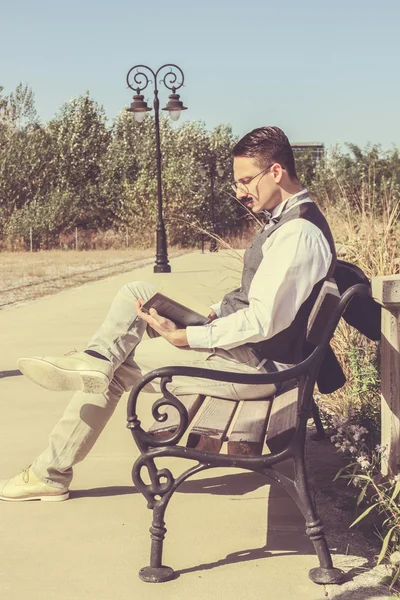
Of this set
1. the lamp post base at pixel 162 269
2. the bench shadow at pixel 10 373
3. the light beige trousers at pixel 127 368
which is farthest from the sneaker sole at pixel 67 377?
the lamp post base at pixel 162 269

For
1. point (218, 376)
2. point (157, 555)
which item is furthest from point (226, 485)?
point (218, 376)

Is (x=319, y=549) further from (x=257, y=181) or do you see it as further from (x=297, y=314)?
(x=257, y=181)

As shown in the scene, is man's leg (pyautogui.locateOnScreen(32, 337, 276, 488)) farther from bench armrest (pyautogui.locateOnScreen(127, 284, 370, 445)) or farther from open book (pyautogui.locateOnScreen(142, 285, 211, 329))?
bench armrest (pyautogui.locateOnScreen(127, 284, 370, 445))

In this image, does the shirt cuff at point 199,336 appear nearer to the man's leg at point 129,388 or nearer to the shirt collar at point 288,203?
the man's leg at point 129,388

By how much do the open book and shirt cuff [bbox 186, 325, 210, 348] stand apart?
179 millimetres

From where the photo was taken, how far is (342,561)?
3.36 m

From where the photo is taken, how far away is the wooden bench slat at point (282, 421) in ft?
10.8

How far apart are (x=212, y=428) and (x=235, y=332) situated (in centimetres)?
37

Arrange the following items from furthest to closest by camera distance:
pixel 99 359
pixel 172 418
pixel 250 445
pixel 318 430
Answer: pixel 318 430 → pixel 99 359 → pixel 172 418 → pixel 250 445

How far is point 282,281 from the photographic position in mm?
3301

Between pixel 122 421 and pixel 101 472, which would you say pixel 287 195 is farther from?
pixel 122 421

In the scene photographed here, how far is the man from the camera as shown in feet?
11.0

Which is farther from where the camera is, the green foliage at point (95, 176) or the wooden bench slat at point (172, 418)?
the green foliage at point (95, 176)

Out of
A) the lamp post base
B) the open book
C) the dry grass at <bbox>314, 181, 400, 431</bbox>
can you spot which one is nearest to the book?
the open book
